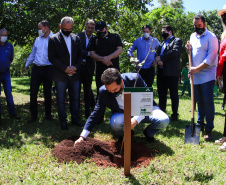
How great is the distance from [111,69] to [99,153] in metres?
1.32

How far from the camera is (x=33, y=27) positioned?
6.53m

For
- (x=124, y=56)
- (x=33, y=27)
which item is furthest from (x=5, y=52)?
(x=124, y=56)

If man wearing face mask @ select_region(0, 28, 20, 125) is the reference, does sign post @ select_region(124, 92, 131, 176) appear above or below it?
below

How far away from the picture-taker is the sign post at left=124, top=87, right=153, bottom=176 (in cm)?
286

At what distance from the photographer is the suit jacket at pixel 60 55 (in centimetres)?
474

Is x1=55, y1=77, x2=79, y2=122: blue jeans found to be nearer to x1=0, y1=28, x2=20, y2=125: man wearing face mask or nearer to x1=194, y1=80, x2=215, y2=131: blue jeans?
x1=0, y1=28, x2=20, y2=125: man wearing face mask

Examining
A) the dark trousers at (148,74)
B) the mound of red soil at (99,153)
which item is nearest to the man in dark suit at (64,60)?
the mound of red soil at (99,153)

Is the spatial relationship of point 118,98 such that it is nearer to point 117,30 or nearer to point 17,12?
point 17,12

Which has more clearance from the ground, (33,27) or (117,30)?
(117,30)

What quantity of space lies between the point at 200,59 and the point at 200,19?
0.74 meters

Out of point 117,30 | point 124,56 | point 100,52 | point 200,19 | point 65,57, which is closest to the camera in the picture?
point 200,19

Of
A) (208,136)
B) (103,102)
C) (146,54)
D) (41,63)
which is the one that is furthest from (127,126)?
(146,54)

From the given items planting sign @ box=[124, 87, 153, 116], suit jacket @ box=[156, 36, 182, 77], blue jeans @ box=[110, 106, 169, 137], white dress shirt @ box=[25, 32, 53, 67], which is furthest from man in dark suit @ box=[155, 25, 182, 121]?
planting sign @ box=[124, 87, 153, 116]

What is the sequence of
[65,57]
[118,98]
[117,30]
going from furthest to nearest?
[117,30] < [65,57] < [118,98]
